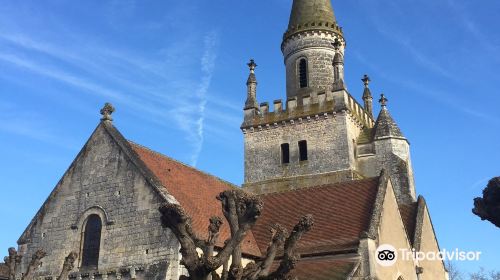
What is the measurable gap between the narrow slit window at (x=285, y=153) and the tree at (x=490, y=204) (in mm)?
22288

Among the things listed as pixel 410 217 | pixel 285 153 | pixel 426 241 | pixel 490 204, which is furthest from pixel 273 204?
pixel 490 204

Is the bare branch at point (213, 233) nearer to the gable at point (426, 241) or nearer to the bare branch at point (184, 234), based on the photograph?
the bare branch at point (184, 234)

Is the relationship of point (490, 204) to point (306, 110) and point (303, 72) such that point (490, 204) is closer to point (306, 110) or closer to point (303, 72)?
point (306, 110)

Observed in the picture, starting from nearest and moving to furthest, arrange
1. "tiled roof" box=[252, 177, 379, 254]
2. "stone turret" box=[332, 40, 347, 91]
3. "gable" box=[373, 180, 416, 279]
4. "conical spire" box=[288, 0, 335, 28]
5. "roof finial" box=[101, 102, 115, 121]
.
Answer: "gable" box=[373, 180, 416, 279], "tiled roof" box=[252, 177, 379, 254], "roof finial" box=[101, 102, 115, 121], "stone turret" box=[332, 40, 347, 91], "conical spire" box=[288, 0, 335, 28]

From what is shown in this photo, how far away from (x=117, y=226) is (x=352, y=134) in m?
15.1

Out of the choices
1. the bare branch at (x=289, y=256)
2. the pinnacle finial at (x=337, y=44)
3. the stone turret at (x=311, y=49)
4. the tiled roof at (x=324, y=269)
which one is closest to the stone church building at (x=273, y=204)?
the tiled roof at (x=324, y=269)

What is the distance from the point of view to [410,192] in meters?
27.6

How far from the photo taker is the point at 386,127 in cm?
3000

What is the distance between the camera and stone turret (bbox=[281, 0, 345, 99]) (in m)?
31.4

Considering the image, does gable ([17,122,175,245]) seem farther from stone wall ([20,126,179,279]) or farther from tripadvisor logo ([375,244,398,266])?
tripadvisor logo ([375,244,398,266])

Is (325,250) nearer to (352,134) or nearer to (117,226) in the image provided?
(117,226)

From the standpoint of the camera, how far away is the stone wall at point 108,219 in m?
17.3

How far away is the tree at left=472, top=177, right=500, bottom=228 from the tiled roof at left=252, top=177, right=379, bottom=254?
1128cm

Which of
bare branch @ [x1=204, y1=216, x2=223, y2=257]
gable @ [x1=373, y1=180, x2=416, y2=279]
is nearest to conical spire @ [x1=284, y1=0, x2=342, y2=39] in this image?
gable @ [x1=373, y1=180, x2=416, y2=279]
